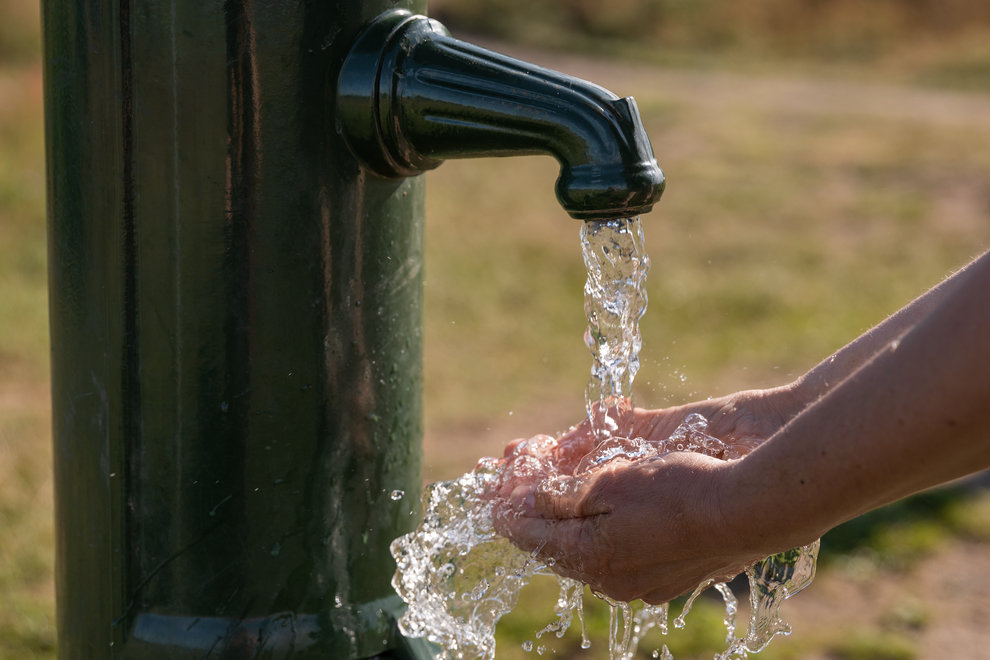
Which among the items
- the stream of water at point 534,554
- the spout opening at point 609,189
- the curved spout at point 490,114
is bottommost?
the stream of water at point 534,554

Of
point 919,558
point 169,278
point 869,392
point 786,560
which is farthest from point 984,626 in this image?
point 169,278

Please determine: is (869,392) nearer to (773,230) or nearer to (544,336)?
(544,336)

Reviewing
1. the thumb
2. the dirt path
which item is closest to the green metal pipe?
the thumb

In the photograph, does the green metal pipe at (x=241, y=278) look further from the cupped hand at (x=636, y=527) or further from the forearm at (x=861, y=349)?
the forearm at (x=861, y=349)

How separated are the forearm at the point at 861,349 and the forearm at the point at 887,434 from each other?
0.28 metres

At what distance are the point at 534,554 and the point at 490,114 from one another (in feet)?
1.63

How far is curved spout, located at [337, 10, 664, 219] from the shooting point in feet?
3.81

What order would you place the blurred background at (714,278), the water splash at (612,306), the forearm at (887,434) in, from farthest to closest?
1. the blurred background at (714,278)
2. the water splash at (612,306)
3. the forearm at (887,434)

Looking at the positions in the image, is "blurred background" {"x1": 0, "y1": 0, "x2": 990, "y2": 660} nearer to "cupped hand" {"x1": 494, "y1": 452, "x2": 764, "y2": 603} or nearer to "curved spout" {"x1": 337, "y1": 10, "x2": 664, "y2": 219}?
"cupped hand" {"x1": 494, "y1": 452, "x2": 764, "y2": 603}

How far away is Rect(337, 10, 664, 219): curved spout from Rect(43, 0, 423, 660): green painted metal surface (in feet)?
0.13

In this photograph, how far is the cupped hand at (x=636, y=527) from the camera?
1.23m

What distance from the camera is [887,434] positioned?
3.59ft

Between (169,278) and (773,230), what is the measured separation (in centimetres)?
595

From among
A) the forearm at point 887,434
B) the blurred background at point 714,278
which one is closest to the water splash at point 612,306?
the forearm at point 887,434
